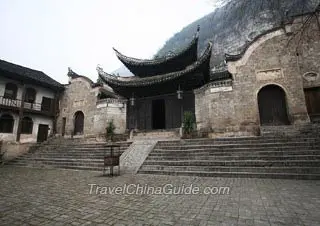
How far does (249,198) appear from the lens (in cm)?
358

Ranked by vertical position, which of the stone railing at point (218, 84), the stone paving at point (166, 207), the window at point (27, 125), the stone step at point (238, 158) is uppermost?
the stone railing at point (218, 84)

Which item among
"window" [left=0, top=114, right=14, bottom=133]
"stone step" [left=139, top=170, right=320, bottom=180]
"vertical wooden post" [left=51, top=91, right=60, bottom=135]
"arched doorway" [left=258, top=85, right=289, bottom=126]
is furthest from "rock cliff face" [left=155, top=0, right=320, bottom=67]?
"window" [left=0, top=114, right=14, bottom=133]

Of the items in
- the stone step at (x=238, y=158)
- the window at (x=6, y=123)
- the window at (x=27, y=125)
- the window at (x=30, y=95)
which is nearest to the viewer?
the stone step at (x=238, y=158)

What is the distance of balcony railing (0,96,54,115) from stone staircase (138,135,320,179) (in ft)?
49.4

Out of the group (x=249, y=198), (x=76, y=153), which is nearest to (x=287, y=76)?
(x=249, y=198)

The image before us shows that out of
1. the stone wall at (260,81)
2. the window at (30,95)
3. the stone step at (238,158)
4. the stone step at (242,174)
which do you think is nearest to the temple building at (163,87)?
the stone wall at (260,81)

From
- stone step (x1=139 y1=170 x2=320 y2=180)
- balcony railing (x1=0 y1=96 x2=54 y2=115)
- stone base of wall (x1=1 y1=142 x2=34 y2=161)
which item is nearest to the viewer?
stone step (x1=139 y1=170 x2=320 y2=180)

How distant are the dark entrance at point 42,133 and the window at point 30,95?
2701 mm

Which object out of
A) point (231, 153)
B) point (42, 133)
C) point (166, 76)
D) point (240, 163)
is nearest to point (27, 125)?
point (42, 133)

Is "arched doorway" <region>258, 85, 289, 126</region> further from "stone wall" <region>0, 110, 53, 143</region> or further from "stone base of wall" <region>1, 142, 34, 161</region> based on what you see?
"stone wall" <region>0, 110, 53, 143</region>

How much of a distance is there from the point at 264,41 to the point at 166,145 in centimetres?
1008

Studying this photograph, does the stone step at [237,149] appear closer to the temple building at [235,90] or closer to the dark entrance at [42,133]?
the temple building at [235,90]

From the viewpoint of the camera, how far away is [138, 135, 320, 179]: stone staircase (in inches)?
228

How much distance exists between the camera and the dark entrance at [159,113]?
15.4 metres
